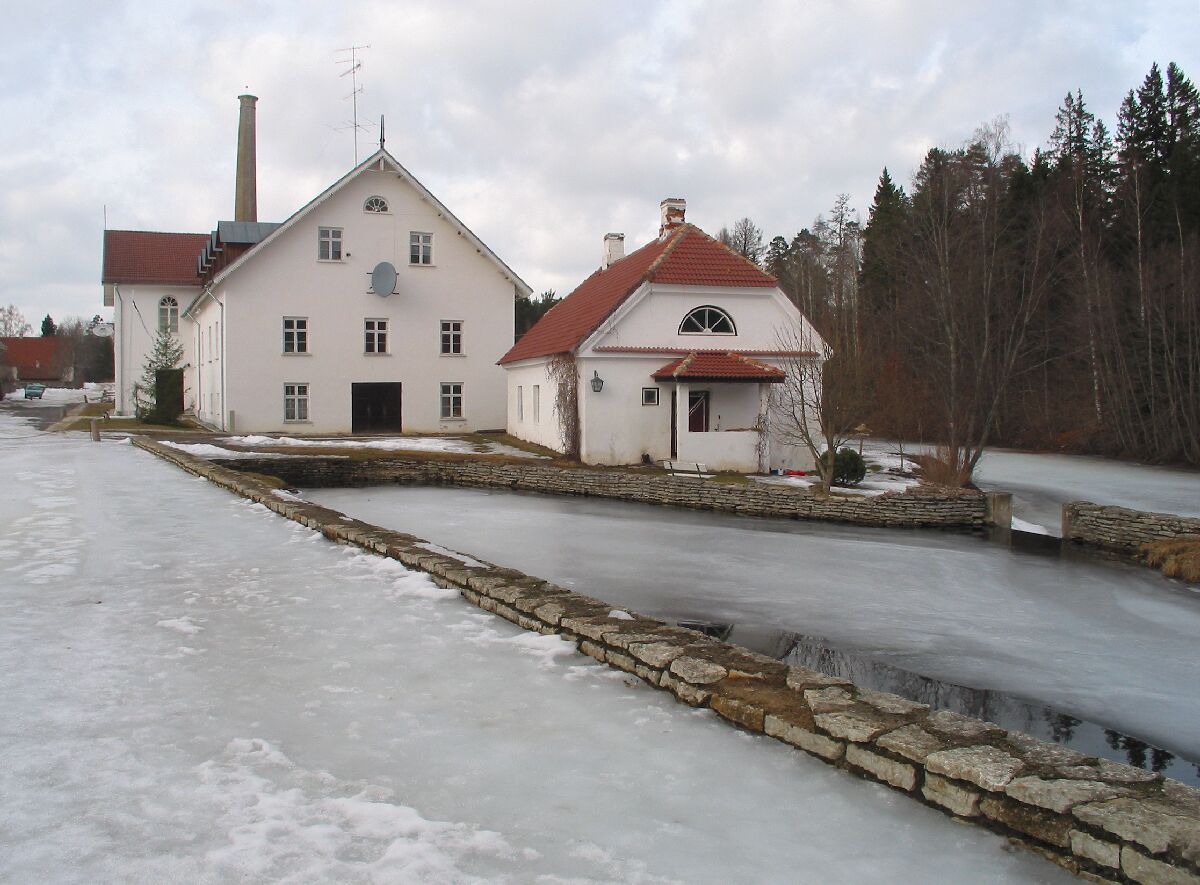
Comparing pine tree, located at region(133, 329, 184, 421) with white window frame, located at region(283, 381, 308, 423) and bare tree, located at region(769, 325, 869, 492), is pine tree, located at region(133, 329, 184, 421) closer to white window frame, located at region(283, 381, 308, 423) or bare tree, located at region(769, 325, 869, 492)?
white window frame, located at region(283, 381, 308, 423)

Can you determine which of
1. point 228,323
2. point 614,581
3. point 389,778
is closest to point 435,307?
point 228,323

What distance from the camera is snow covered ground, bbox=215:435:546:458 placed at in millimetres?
28222

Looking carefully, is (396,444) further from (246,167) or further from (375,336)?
(246,167)

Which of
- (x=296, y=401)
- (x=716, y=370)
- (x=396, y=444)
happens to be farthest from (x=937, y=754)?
(x=296, y=401)

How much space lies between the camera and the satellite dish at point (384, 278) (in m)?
33.8

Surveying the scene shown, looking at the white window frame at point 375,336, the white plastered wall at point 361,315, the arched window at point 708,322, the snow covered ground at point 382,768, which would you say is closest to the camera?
the snow covered ground at point 382,768

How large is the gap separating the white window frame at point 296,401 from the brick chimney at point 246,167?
15555 mm

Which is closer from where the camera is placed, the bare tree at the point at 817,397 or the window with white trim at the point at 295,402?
the bare tree at the point at 817,397

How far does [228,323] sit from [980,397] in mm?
25031

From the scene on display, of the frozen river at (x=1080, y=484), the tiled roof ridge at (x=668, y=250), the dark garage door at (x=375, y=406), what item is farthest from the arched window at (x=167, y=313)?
the frozen river at (x=1080, y=484)

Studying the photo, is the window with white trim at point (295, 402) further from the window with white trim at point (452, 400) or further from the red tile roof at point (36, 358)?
the red tile roof at point (36, 358)

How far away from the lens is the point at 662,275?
1035 inches

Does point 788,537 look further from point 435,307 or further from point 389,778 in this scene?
point 435,307

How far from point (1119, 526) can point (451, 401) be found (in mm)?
24890
